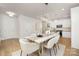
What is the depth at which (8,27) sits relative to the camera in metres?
1.75

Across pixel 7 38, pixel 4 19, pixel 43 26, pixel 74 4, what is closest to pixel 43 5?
pixel 43 26

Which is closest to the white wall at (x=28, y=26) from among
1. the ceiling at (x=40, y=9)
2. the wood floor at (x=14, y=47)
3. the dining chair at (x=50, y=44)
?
the ceiling at (x=40, y=9)

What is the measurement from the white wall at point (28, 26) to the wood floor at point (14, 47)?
0.22 m

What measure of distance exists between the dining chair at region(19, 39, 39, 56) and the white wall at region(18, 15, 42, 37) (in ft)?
0.53

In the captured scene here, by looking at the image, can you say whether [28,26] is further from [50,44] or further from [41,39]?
[50,44]

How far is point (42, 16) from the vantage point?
177 cm

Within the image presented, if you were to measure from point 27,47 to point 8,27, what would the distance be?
54cm

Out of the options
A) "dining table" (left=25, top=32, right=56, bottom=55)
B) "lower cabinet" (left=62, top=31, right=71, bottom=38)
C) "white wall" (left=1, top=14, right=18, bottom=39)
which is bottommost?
"dining table" (left=25, top=32, right=56, bottom=55)

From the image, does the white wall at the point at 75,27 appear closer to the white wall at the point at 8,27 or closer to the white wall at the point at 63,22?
the white wall at the point at 63,22

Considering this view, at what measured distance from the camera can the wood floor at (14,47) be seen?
1.75 metres

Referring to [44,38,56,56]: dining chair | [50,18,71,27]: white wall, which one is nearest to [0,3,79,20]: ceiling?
[50,18,71,27]: white wall

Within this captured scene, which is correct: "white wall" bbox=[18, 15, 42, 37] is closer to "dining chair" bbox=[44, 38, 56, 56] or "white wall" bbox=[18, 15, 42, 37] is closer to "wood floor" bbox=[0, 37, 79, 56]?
"wood floor" bbox=[0, 37, 79, 56]

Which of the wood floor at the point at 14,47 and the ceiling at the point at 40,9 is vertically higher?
the ceiling at the point at 40,9

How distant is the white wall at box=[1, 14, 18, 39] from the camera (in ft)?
5.67
